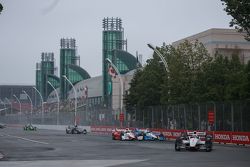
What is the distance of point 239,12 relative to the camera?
109 ft

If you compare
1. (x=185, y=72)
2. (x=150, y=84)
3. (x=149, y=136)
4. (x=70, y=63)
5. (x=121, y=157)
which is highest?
(x=70, y=63)

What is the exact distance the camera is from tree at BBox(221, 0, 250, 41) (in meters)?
32.8

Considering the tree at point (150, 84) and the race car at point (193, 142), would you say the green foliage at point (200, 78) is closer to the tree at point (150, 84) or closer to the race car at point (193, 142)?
the tree at point (150, 84)

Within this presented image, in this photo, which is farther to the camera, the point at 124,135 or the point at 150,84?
the point at 150,84

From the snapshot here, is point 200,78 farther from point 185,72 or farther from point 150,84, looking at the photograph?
point 150,84

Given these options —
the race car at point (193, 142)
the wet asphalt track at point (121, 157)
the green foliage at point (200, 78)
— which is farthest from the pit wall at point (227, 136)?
the race car at point (193, 142)

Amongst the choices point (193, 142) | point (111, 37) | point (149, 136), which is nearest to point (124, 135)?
point (149, 136)

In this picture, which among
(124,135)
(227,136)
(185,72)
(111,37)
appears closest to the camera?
(227,136)

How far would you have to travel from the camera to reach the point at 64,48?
6535 inches

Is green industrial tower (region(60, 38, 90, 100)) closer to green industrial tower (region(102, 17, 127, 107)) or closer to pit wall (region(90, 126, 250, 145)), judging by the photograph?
green industrial tower (region(102, 17, 127, 107))

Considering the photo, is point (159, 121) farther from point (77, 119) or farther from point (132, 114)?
point (77, 119)

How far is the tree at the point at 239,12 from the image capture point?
32781 millimetres

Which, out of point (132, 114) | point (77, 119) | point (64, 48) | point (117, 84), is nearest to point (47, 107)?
point (64, 48)

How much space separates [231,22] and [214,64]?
23747 millimetres
